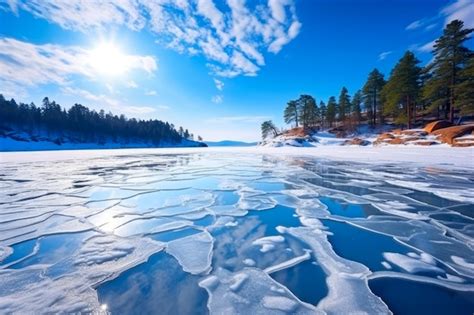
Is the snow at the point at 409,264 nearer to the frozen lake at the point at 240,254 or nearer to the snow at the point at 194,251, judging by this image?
the frozen lake at the point at 240,254

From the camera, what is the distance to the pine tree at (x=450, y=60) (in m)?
21.3

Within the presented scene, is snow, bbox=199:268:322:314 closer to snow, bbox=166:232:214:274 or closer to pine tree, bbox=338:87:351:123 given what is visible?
snow, bbox=166:232:214:274

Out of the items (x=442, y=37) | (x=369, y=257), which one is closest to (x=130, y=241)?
(x=369, y=257)

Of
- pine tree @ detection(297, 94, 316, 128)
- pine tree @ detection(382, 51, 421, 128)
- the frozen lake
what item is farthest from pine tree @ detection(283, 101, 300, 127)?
the frozen lake

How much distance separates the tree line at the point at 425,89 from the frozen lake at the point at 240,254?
80.0 ft

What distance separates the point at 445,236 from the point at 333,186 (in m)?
3.52

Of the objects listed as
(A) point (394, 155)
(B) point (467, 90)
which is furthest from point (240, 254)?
(B) point (467, 90)

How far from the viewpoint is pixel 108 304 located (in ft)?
5.90

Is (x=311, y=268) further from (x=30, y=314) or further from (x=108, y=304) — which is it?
(x=30, y=314)

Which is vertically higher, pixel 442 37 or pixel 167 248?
pixel 442 37

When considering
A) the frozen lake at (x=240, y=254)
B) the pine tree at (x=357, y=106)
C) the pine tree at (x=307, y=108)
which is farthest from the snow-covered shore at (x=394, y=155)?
the pine tree at (x=307, y=108)

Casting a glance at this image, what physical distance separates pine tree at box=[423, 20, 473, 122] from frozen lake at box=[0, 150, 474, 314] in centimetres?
2581

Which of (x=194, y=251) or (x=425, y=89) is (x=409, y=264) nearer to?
(x=194, y=251)

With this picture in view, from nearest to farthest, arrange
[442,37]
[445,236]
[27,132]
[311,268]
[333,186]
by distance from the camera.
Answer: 1. [311,268]
2. [445,236]
3. [333,186]
4. [442,37]
5. [27,132]
